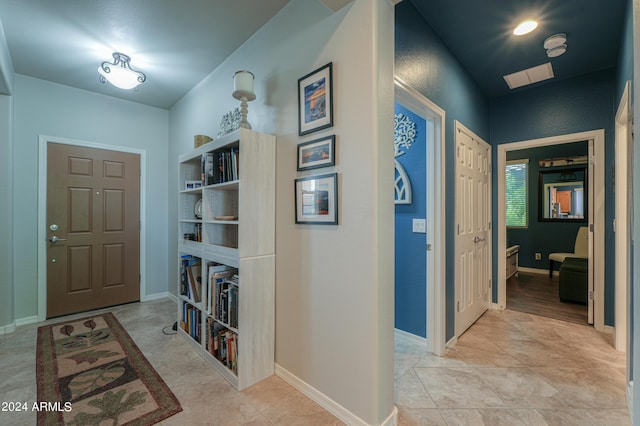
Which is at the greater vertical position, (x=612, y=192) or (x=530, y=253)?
(x=612, y=192)

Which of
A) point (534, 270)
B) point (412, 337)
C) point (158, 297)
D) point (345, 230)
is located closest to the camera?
point (345, 230)

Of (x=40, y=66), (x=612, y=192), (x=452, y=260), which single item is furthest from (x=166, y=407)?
(x=612, y=192)

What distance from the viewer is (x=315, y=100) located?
5.66 feet

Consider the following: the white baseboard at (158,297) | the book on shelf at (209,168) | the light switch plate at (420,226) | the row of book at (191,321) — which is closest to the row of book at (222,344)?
the row of book at (191,321)

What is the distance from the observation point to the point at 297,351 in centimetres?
184

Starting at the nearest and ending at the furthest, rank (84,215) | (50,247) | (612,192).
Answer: (612,192) → (50,247) → (84,215)

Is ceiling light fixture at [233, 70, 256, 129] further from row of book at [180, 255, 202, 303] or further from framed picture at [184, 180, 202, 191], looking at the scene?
row of book at [180, 255, 202, 303]

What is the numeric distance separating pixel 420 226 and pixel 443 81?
128cm

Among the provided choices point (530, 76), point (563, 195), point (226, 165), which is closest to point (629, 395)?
point (530, 76)

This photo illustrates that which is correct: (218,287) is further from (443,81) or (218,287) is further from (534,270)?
(534,270)

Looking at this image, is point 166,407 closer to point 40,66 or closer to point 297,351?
point 297,351

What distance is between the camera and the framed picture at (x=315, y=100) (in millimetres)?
1632

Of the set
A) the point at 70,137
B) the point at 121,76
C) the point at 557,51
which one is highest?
the point at 557,51

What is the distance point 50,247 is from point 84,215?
46 cm
